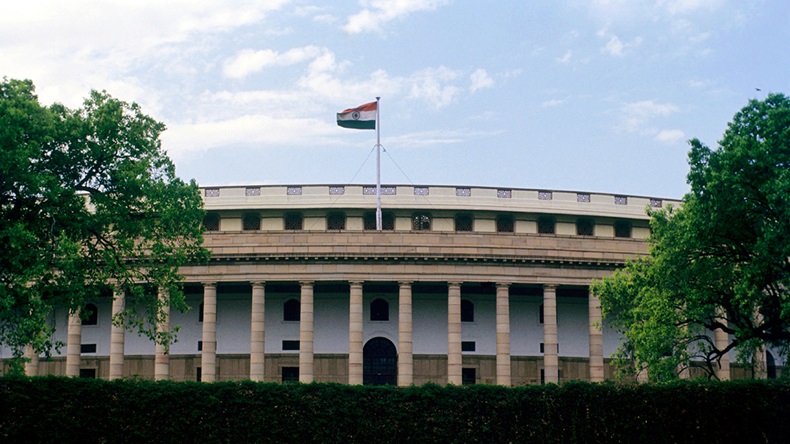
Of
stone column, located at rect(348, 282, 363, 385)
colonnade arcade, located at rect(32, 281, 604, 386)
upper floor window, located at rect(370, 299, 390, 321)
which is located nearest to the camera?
stone column, located at rect(348, 282, 363, 385)

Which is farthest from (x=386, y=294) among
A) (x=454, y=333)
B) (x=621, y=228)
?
(x=621, y=228)

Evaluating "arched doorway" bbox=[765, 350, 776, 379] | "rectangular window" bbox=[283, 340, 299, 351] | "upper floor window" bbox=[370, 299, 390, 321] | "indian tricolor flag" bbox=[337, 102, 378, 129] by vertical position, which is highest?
"indian tricolor flag" bbox=[337, 102, 378, 129]

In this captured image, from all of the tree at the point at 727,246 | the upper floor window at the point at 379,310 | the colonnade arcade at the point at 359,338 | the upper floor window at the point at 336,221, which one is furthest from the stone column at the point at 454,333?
the tree at the point at 727,246

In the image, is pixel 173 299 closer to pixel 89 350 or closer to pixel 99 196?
pixel 99 196

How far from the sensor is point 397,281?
5809cm

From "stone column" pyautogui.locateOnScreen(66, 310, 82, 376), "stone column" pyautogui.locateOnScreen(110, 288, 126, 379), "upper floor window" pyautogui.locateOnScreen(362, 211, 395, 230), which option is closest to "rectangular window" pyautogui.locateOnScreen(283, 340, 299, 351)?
"stone column" pyautogui.locateOnScreen(110, 288, 126, 379)

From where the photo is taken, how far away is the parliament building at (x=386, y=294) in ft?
190

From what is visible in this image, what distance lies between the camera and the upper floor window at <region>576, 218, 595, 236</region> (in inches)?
2763

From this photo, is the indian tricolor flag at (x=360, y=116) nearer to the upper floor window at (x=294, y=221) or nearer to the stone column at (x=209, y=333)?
the upper floor window at (x=294, y=221)

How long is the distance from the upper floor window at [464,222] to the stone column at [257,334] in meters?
17.1

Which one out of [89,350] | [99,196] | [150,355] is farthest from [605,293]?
[89,350]

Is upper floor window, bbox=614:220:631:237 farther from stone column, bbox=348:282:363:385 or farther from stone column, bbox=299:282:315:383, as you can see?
stone column, bbox=299:282:315:383

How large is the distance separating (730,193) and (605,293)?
11471 millimetres

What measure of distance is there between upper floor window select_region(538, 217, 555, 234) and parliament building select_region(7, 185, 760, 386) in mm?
106
